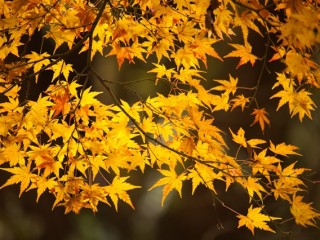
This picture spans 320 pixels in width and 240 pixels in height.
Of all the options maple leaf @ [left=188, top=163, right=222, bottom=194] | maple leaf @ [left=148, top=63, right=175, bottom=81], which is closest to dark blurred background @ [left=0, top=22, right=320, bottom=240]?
maple leaf @ [left=148, top=63, right=175, bottom=81]

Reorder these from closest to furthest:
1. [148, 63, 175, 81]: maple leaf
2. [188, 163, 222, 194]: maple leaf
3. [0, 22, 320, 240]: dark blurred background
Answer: [188, 163, 222, 194]: maple leaf
[148, 63, 175, 81]: maple leaf
[0, 22, 320, 240]: dark blurred background

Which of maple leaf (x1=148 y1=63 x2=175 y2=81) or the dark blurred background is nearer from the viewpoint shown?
maple leaf (x1=148 y1=63 x2=175 y2=81)

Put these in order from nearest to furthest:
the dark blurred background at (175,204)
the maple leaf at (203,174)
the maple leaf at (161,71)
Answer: the maple leaf at (203,174), the maple leaf at (161,71), the dark blurred background at (175,204)

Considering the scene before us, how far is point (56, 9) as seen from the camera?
2525 millimetres

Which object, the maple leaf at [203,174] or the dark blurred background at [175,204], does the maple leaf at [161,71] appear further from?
the dark blurred background at [175,204]

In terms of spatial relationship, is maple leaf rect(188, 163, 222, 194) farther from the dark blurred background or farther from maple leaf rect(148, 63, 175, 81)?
the dark blurred background

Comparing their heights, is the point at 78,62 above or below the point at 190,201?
above

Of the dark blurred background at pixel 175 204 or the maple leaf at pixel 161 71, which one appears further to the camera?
the dark blurred background at pixel 175 204

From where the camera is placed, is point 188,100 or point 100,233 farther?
point 100,233

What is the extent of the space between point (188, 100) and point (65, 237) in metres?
2.77

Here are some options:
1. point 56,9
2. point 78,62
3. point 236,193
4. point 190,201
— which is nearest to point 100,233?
point 190,201

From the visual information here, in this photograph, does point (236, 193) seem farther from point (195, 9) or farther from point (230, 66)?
point (195, 9)

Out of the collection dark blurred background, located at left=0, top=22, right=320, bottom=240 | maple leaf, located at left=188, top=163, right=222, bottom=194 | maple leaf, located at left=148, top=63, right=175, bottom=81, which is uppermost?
maple leaf, located at left=148, top=63, right=175, bottom=81

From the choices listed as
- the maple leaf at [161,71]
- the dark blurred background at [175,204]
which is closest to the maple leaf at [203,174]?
the maple leaf at [161,71]
